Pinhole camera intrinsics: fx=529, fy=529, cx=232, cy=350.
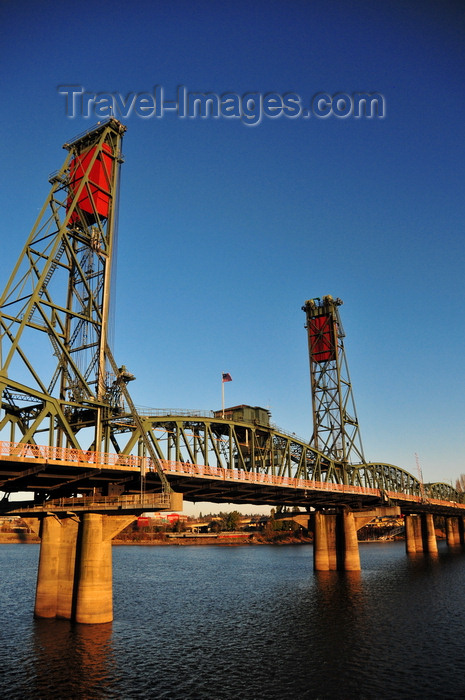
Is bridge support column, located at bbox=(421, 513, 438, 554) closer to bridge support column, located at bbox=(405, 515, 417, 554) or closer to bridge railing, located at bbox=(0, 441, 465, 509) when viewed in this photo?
bridge support column, located at bbox=(405, 515, 417, 554)

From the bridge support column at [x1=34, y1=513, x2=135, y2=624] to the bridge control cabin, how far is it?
94.6 feet

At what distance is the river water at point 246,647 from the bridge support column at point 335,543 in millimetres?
21308

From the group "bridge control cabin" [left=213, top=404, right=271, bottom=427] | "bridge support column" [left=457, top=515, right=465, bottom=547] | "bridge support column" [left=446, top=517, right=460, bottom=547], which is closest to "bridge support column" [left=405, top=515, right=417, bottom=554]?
"bridge support column" [left=446, top=517, right=460, bottom=547]

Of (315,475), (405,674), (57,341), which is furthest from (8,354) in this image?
(315,475)

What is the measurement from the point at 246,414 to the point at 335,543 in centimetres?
3185

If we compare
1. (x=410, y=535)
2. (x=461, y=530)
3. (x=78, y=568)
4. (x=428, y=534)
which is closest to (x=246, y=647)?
(x=78, y=568)

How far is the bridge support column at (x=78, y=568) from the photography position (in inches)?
1608

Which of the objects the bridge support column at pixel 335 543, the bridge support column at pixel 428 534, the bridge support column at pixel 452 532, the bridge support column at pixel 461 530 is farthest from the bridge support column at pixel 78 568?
the bridge support column at pixel 461 530

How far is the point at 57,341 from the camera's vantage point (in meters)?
46.8

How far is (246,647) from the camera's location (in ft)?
121

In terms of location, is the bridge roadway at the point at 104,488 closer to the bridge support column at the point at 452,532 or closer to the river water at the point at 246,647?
the river water at the point at 246,647

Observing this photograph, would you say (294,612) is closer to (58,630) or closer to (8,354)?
(58,630)

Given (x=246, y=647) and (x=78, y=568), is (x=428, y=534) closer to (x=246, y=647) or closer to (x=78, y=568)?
(x=246, y=647)

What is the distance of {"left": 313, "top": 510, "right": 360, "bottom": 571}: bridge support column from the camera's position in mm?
85000
